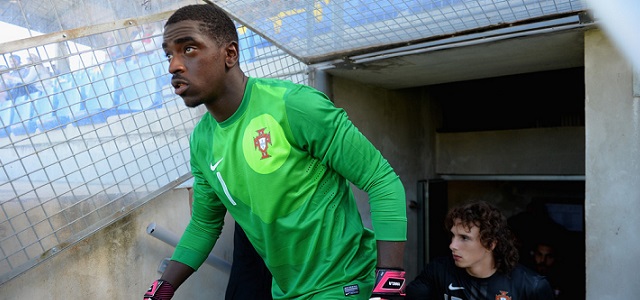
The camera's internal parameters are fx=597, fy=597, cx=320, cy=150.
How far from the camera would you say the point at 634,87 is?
2.97m

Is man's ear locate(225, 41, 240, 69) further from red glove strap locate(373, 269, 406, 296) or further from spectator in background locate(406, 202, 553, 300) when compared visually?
spectator in background locate(406, 202, 553, 300)

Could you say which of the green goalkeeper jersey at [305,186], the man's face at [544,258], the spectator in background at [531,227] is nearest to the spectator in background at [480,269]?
the green goalkeeper jersey at [305,186]

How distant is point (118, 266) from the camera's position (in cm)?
280

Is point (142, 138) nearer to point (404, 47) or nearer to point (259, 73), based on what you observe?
point (259, 73)

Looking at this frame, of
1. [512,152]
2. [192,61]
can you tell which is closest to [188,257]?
[192,61]

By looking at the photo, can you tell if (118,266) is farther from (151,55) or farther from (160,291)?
(151,55)

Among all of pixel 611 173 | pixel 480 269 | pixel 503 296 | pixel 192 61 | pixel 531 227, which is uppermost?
pixel 192 61

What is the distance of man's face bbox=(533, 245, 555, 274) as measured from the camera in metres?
5.82

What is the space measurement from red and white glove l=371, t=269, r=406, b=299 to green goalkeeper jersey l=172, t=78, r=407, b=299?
0.12 meters

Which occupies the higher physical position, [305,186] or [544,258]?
[305,186]

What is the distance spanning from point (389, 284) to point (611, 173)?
1706mm

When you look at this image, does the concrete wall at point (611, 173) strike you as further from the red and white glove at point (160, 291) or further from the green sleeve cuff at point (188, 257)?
the red and white glove at point (160, 291)

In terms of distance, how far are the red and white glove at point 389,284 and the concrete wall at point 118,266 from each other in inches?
55.9

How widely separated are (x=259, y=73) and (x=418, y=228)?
2.74m
